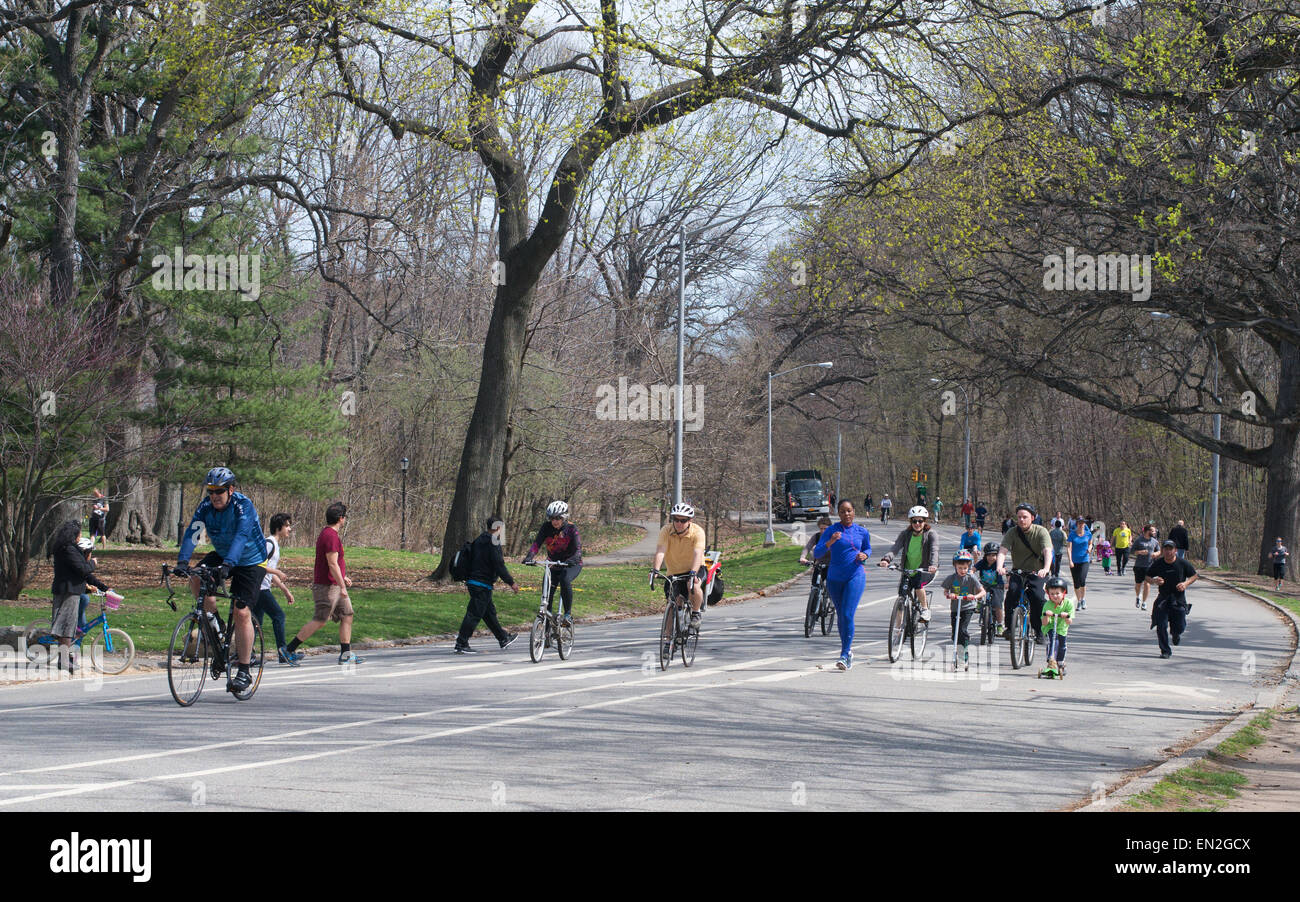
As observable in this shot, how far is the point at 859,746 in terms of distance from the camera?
9.68 metres

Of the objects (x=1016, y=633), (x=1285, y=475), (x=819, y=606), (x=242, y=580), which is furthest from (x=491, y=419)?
(x=1285, y=475)

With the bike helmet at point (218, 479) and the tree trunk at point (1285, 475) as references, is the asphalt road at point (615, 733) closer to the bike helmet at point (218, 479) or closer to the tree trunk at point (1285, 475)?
the bike helmet at point (218, 479)

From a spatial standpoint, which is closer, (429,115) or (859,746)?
(859,746)

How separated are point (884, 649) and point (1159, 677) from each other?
390cm

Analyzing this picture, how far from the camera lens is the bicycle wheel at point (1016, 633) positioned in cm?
1545

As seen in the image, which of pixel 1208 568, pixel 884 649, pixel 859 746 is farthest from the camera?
pixel 1208 568

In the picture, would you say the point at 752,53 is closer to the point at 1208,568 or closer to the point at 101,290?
the point at 101,290

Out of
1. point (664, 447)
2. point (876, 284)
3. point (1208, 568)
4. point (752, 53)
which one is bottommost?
point (1208, 568)

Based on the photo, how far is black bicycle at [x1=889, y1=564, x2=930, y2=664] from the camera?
1620 cm

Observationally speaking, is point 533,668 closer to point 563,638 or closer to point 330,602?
point 563,638

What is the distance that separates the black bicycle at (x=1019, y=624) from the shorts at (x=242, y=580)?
28.9 ft

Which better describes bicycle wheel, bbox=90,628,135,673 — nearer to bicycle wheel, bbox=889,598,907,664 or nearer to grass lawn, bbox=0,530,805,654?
grass lawn, bbox=0,530,805,654
